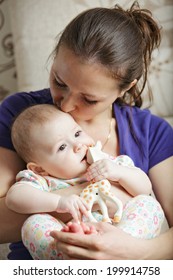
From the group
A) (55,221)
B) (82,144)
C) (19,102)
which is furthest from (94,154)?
(19,102)

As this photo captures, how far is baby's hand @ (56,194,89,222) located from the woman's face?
187 millimetres

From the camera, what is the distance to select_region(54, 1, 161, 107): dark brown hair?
0.84m

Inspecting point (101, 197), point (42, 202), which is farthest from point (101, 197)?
point (42, 202)

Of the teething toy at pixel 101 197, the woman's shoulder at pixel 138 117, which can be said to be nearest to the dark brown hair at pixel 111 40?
the woman's shoulder at pixel 138 117

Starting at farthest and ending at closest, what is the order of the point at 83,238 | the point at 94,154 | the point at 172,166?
the point at 172,166, the point at 94,154, the point at 83,238

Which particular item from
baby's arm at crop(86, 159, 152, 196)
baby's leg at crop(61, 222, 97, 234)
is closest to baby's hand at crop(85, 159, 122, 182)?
baby's arm at crop(86, 159, 152, 196)

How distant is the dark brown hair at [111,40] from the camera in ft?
2.75

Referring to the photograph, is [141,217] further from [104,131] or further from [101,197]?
[104,131]

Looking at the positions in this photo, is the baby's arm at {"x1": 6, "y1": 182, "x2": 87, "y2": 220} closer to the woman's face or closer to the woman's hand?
the woman's hand

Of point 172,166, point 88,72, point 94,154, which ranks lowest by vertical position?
point 172,166

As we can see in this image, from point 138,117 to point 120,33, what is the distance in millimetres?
226

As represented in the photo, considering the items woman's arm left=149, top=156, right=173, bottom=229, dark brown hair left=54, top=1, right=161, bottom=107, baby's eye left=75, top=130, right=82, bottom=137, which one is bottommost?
woman's arm left=149, top=156, right=173, bottom=229

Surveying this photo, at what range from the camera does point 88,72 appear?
83 centimetres

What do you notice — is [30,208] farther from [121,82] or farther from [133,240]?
[121,82]
